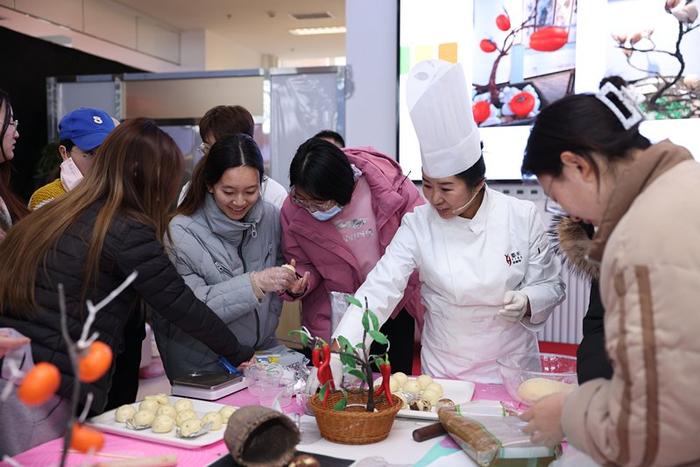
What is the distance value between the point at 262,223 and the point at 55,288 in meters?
0.81

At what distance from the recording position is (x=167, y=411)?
139cm

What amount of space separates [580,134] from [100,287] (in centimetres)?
111

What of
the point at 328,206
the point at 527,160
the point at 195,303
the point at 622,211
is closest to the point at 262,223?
the point at 328,206

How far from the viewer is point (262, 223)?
2162mm

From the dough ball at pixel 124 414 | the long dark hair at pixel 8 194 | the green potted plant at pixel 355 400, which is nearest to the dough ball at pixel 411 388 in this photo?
the green potted plant at pixel 355 400

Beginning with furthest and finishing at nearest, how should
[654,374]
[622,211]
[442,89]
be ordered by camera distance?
[442,89]
[622,211]
[654,374]

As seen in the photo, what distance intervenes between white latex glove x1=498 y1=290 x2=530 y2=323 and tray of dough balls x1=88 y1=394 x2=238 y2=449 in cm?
75

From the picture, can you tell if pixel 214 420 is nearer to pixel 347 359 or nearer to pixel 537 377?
pixel 347 359

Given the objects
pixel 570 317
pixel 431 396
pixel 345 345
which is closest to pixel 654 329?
pixel 345 345

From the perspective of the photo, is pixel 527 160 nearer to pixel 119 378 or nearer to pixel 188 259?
pixel 188 259

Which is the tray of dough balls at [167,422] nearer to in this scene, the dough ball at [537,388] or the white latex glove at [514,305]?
the dough ball at [537,388]

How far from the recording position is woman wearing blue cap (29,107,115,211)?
2354 mm

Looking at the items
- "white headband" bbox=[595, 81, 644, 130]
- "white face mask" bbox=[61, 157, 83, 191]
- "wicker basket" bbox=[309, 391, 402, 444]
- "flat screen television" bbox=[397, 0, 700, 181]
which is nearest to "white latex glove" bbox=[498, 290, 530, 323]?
"wicker basket" bbox=[309, 391, 402, 444]

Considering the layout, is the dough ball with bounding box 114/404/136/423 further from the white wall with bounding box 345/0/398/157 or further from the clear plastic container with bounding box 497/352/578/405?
the white wall with bounding box 345/0/398/157
